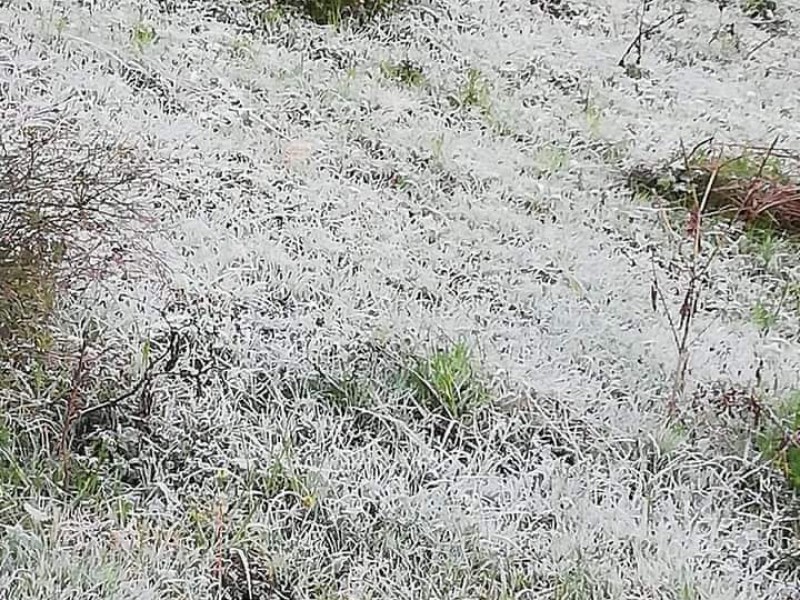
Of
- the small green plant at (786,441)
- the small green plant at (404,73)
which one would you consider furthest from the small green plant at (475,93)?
the small green plant at (786,441)

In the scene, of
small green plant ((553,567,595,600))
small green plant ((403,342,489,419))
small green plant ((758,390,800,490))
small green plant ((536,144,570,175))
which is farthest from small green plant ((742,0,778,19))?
small green plant ((553,567,595,600))

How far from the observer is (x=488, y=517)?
2.03 meters

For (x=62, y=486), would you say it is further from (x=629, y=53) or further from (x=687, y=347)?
(x=629, y=53)

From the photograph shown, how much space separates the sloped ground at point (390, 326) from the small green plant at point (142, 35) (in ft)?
0.09

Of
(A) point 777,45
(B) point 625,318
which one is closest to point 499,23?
(A) point 777,45

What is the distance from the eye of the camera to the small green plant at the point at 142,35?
395cm

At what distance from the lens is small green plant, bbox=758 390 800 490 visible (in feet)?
7.24

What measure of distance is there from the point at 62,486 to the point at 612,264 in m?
1.88

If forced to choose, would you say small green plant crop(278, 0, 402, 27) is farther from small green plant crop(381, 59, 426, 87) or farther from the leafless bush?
the leafless bush

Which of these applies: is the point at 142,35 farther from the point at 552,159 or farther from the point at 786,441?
the point at 786,441

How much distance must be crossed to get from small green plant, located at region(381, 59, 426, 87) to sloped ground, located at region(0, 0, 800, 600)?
0.04 meters

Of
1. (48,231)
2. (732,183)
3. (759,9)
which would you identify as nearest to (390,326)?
(48,231)

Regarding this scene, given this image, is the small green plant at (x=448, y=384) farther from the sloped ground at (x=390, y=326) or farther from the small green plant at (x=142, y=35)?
the small green plant at (x=142, y=35)

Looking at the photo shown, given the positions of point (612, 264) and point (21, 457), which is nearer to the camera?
point (21, 457)
